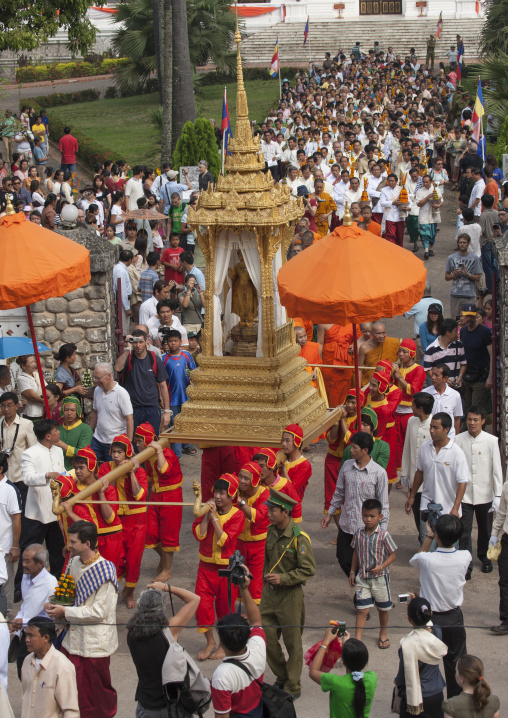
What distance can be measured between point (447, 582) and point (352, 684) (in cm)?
148

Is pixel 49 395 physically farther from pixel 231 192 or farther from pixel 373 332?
pixel 373 332

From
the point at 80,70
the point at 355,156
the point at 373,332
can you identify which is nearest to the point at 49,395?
the point at 373,332

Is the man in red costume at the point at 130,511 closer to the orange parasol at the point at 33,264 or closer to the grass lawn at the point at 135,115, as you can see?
the orange parasol at the point at 33,264

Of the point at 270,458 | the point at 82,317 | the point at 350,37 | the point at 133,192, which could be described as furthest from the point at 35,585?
the point at 350,37

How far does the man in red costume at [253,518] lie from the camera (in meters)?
8.56

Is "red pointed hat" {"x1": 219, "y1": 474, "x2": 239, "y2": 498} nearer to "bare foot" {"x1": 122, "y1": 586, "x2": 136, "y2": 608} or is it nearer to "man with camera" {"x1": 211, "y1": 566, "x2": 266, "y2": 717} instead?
"bare foot" {"x1": 122, "y1": 586, "x2": 136, "y2": 608}

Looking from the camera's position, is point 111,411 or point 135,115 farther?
point 135,115

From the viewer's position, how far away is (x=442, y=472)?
906cm

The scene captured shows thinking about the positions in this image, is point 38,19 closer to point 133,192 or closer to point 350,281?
point 133,192

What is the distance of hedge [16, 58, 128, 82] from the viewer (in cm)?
4753

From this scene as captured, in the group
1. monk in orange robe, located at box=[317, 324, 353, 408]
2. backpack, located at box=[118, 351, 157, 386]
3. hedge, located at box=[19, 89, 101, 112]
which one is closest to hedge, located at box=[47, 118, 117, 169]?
hedge, located at box=[19, 89, 101, 112]

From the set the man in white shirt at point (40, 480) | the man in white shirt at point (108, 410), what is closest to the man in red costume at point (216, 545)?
the man in white shirt at point (40, 480)

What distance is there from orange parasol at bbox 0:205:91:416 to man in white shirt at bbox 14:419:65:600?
1.15 meters

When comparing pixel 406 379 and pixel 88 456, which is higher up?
pixel 88 456
